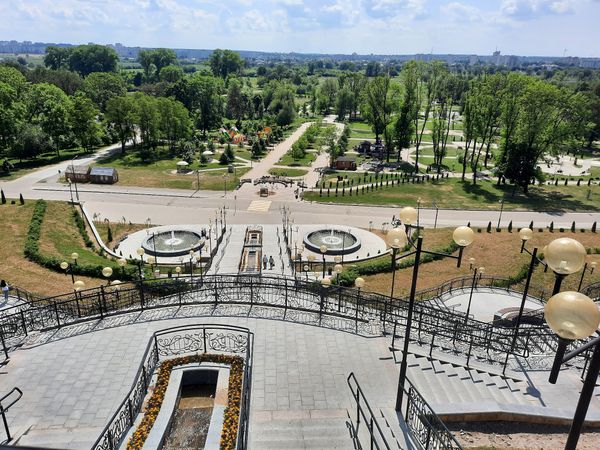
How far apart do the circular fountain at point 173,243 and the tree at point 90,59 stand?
130123 millimetres

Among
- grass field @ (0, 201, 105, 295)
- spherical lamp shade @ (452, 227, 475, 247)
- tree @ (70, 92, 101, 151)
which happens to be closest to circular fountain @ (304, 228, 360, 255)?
grass field @ (0, 201, 105, 295)

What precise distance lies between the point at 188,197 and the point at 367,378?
37159 mm

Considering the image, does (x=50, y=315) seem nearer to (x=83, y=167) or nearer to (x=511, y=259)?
(x=511, y=259)

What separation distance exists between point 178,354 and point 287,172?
46146mm

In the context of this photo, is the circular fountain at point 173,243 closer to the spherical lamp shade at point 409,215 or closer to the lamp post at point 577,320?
the spherical lamp shade at point 409,215

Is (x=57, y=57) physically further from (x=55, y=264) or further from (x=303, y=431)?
(x=303, y=431)

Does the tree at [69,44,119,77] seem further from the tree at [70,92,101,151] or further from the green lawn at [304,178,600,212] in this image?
the green lawn at [304,178,600,212]

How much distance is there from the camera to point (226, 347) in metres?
13.8

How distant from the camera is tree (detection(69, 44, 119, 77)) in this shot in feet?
461

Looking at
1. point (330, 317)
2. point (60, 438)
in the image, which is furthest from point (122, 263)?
point (60, 438)

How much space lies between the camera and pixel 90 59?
140125 millimetres

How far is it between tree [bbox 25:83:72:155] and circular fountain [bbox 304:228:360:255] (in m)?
47.4

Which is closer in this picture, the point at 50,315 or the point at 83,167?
the point at 50,315

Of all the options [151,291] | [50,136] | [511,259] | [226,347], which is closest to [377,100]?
[511,259]
